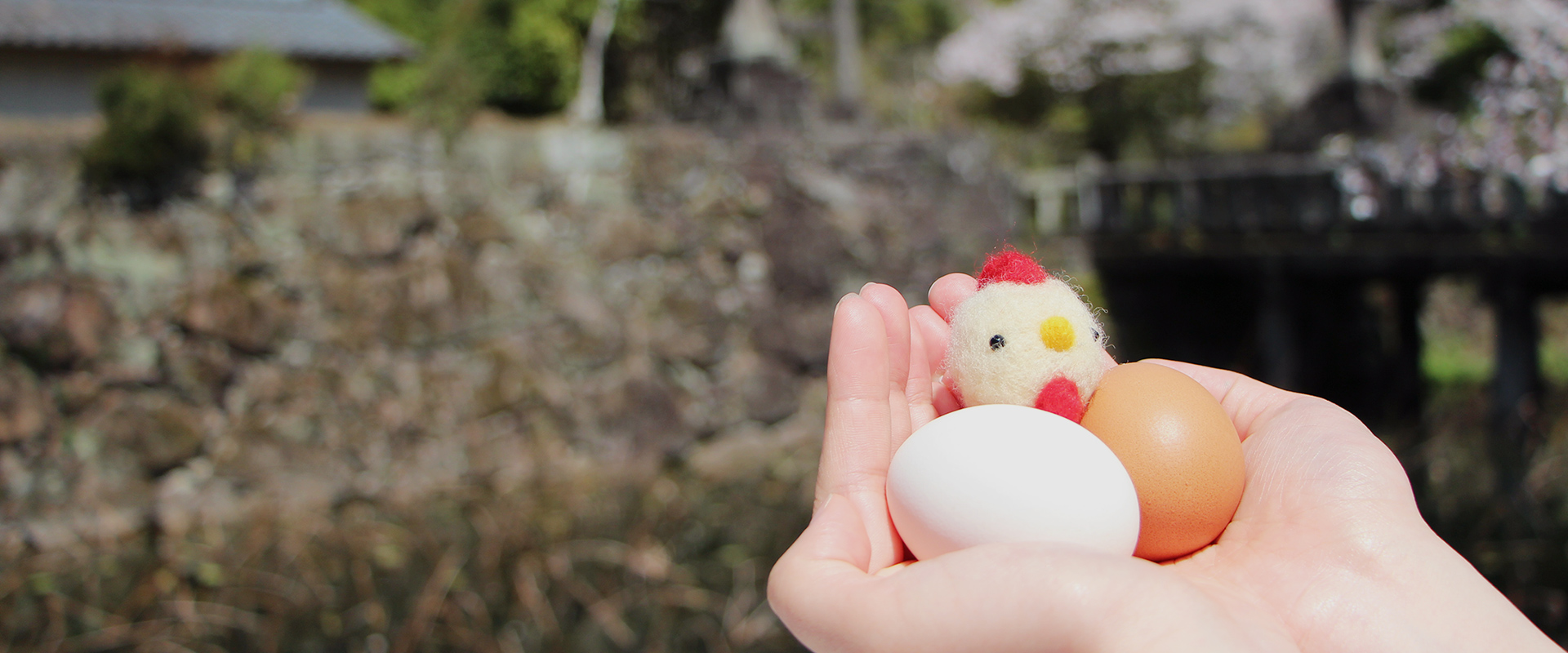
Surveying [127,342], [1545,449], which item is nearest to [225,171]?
[127,342]

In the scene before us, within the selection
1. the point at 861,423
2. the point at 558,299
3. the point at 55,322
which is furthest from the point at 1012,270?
the point at 55,322

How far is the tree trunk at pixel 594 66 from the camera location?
8.64 metres

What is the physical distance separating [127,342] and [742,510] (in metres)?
3.45

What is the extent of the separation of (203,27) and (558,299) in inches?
204

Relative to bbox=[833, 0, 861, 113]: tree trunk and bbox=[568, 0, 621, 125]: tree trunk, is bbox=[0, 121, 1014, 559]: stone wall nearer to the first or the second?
bbox=[833, 0, 861, 113]: tree trunk

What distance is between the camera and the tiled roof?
7.10 metres

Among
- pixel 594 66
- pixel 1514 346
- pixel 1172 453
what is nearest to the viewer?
pixel 1172 453

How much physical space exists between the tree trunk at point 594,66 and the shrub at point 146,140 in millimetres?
3912

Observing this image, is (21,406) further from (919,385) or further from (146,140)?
(919,385)

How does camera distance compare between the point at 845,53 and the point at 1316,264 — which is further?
the point at 845,53

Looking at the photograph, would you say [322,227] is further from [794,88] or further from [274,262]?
[794,88]

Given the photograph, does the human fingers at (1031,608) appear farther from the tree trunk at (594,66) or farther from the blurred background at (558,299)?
the tree trunk at (594,66)

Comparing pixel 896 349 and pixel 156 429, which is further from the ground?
pixel 896 349

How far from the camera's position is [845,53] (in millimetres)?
8391
